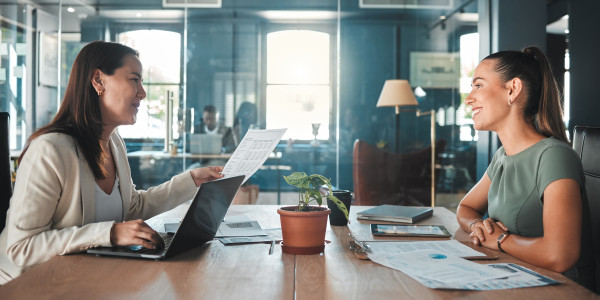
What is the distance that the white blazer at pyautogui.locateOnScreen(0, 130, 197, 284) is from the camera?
124 centimetres

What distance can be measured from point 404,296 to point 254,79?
4.43 metres

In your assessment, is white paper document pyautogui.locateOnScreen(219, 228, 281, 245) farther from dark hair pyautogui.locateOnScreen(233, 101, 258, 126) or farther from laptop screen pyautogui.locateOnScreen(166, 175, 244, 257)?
dark hair pyautogui.locateOnScreen(233, 101, 258, 126)

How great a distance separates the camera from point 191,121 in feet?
17.0

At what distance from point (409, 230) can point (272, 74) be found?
12.7 feet

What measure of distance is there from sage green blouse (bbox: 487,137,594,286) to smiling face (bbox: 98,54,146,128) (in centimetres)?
124

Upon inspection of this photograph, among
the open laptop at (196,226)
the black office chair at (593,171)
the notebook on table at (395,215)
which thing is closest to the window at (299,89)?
the notebook on table at (395,215)

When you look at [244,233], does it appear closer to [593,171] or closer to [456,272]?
[456,272]

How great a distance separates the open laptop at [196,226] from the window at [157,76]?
4003 mm

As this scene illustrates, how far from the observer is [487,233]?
4.58 feet

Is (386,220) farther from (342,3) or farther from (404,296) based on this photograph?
(342,3)

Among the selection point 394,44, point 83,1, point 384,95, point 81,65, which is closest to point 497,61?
point 81,65

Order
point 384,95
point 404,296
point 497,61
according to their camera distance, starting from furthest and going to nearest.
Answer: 1. point 384,95
2. point 497,61
3. point 404,296

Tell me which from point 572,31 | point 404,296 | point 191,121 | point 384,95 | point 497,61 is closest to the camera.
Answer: point 404,296

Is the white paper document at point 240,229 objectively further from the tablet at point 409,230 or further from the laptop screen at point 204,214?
A: the tablet at point 409,230
